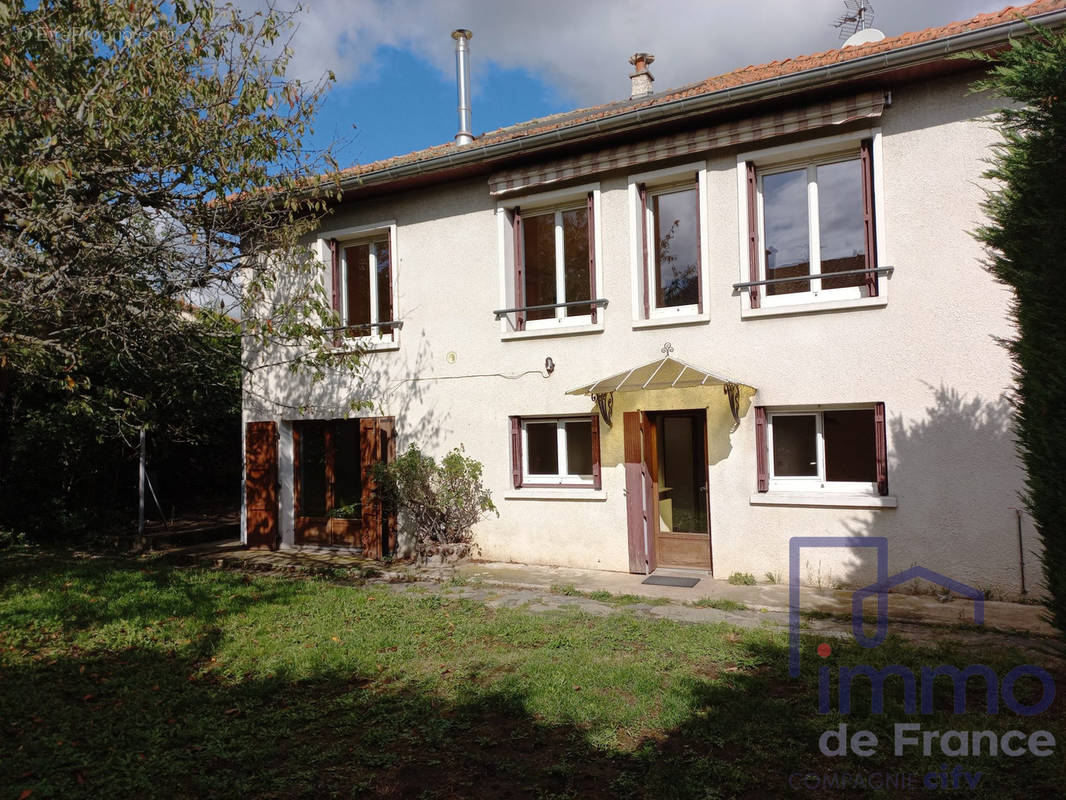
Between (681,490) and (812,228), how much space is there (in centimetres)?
380

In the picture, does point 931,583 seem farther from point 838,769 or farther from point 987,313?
point 838,769

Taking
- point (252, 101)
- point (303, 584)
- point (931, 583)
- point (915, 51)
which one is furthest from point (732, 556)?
point (252, 101)

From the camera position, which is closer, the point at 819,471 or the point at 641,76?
the point at 819,471

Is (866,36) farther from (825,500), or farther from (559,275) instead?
(825,500)

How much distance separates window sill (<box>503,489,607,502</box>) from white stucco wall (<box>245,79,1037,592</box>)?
62 millimetres

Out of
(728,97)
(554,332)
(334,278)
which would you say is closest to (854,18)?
(728,97)

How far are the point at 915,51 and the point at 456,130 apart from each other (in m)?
7.82

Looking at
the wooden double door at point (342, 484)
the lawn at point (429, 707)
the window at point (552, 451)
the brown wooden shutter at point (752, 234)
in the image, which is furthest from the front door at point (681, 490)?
the wooden double door at point (342, 484)

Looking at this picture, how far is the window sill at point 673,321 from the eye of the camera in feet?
30.5

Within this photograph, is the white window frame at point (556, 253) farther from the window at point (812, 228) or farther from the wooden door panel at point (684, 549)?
the wooden door panel at point (684, 549)

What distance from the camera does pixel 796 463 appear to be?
9047mm

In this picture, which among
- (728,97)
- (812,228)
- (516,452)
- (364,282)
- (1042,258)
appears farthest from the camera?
(364,282)

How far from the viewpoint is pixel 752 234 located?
9.09 m

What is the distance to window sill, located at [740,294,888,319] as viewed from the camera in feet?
27.2
